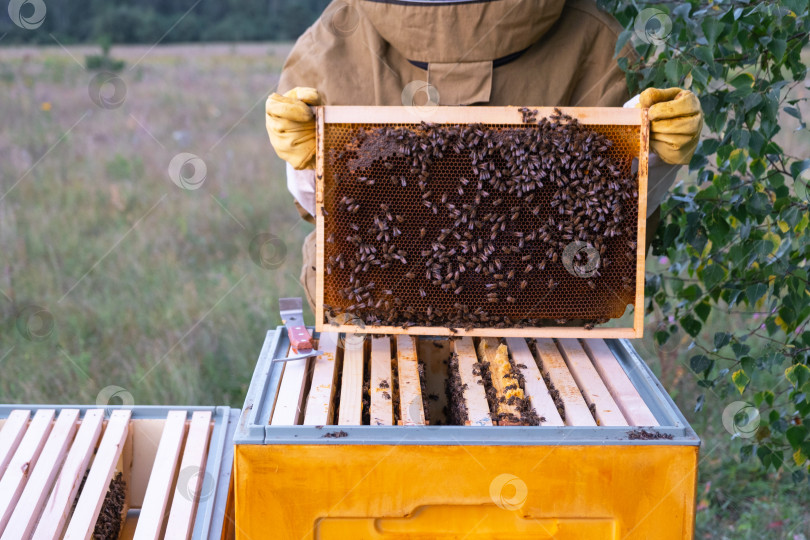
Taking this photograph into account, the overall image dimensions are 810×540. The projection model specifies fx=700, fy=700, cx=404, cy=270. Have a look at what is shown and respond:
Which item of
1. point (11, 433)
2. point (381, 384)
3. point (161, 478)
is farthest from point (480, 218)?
point (11, 433)

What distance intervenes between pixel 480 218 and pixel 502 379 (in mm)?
635

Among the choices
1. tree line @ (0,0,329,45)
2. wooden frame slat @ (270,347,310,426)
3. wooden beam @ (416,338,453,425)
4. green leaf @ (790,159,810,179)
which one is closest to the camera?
wooden frame slat @ (270,347,310,426)

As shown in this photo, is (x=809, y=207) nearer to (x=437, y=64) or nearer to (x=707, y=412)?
(x=437, y=64)

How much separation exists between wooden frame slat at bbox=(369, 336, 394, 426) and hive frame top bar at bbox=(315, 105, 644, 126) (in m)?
0.95

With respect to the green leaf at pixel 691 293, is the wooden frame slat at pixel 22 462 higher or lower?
lower

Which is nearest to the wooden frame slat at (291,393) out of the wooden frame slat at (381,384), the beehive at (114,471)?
the wooden frame slat at (381,384)

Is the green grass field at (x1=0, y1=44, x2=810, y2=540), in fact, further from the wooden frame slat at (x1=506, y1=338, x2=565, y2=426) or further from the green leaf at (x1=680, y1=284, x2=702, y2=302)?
the wooden frame slat at (x1=506, y1=338, x2=565, y2=426)

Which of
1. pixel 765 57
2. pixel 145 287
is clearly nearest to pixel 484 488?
pixel 765 57

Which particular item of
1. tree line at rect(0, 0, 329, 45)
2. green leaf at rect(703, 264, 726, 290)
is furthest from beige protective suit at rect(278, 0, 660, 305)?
tree line at rect(0, 0, 329, 45)

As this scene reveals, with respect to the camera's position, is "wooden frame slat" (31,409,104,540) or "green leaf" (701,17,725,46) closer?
"wooden frame slat" (31,409,104,540)

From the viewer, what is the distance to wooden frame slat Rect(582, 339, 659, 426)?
2.43 meters

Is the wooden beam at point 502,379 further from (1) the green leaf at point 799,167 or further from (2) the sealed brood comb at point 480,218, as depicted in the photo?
(1) the green leaf at point 799,167

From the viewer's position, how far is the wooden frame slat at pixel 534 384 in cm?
240

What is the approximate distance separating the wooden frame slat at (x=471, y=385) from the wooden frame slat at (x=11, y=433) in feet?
5.96
